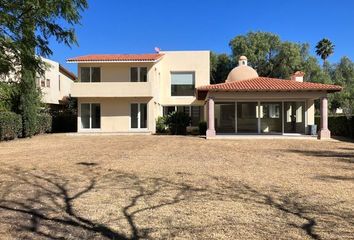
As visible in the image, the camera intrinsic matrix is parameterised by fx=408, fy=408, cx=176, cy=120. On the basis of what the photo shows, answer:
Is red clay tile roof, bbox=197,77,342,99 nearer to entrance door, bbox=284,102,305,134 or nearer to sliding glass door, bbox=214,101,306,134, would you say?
sliding glass door, bbox=214,101,306,134

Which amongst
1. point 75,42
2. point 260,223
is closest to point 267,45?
point 75,42

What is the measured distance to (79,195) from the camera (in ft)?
28.2

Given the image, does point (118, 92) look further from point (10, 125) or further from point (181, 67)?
point (10, 125)

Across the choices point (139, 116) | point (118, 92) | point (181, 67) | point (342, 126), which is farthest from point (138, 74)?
point (342, 126)

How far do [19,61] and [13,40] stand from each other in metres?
0.93

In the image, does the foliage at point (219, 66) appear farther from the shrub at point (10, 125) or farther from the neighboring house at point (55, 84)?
the shrub at point (10, 125)

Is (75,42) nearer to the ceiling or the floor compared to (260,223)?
nearer to the ceiling

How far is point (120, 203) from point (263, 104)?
2459cm

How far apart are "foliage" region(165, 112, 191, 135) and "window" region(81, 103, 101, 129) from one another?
19.8ft

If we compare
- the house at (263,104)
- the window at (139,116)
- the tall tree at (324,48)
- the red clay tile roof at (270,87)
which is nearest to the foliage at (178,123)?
the house at (263,104)

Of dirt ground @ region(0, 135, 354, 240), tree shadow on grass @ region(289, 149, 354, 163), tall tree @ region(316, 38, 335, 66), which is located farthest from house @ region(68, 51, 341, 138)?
tall tree @ region(316, 38, 335, 66)

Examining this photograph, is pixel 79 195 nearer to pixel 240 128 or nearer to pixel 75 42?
pixel 75 42

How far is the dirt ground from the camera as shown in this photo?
6.16m

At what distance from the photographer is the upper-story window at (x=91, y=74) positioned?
110ft
